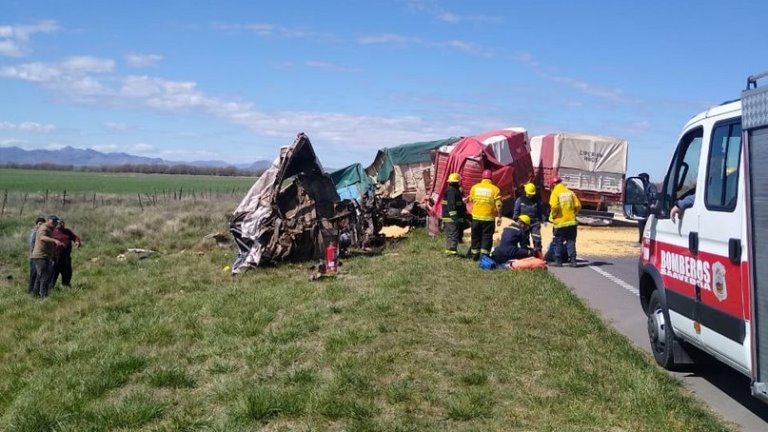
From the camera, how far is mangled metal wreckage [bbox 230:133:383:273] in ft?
50.5

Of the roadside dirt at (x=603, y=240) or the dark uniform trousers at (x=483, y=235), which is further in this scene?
the roadside dirt at (x=603, y=240)

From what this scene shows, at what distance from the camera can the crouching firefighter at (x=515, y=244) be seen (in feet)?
45.9

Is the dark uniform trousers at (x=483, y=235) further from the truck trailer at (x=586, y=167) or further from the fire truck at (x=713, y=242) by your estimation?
the truck trailer at (x=586, y=167)

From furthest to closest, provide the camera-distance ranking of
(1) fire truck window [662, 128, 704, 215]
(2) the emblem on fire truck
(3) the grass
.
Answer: (1) fire truck window [662, 128, 704, 215]
(3) the grass
(2) the emblem on fire truck

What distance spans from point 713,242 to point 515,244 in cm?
855

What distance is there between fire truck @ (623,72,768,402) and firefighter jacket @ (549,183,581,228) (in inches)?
257

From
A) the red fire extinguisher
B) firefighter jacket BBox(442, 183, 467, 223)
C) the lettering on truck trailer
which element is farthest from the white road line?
the lettering on truck trailer

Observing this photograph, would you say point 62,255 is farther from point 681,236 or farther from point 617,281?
point 681,236

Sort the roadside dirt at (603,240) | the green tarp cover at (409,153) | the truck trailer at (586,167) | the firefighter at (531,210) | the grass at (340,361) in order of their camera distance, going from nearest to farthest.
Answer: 1. the grass at (340,361)
2. the firefighter at (531,210)
3. the roadside dirt at (603,240)
4. the truck trailer at (586,167)
5. the green tarp cover at (409,153)

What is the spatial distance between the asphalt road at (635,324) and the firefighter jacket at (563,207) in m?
0.92

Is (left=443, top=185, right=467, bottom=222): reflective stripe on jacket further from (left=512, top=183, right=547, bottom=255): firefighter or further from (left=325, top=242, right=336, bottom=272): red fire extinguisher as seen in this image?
(left=325, top=242, right=336, bottom=272): red fire extinguisher

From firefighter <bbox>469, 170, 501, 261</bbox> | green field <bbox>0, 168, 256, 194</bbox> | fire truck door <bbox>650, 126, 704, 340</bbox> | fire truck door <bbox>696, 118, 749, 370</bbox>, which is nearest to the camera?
fire truck door <bbox>696, 118, 749, 370</bbox>

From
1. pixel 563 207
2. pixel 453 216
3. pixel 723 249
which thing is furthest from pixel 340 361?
pixel 453 216

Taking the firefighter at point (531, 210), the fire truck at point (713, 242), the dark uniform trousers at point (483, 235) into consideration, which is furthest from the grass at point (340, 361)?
the firefighter at point (531, 210)
